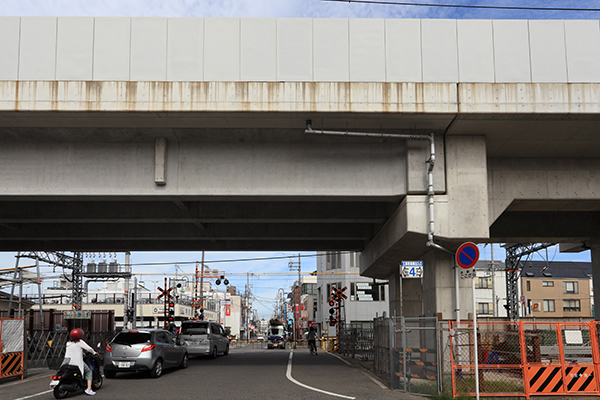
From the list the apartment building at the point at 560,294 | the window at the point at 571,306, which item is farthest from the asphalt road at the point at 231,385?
the window at the point at 571,306

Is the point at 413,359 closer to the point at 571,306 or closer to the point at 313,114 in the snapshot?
the point at 313,114

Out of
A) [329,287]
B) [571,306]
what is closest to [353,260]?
[329,287]

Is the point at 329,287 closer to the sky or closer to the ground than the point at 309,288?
closer to the sky

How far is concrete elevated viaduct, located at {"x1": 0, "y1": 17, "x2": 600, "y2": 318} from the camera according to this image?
14.3 metres

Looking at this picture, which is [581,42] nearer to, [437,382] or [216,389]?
[437,382]

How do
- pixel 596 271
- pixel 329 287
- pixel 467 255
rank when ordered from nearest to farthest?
pixel 467 255, pixel 596 271, pixel 329 287

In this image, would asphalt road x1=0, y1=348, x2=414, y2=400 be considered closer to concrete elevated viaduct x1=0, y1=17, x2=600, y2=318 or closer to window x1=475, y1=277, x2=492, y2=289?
concrete elevated viaduct x1=0, y1=17, x2=600, y2=318

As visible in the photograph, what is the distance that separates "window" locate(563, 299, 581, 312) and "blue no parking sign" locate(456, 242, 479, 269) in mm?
70515

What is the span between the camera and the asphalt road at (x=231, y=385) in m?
13.6

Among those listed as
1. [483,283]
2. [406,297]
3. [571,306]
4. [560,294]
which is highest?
[483,283]

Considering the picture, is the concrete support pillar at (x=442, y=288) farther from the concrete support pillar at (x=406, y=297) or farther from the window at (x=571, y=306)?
the window at (x=571, y=306)

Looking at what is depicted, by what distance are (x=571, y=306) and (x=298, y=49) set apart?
72.3 meters

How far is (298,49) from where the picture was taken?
48.4ft

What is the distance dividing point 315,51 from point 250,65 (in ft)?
5.74
